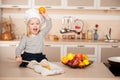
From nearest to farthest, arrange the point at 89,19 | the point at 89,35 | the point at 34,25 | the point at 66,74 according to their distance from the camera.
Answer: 1. the point at 66,74
2. the point at 34,25
3. the point at 89,35
4. the point at 89,19

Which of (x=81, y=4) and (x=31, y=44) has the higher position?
(x=81, y=4)

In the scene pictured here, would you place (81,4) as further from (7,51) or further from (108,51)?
(7,51)

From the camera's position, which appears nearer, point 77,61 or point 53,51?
point 77,61

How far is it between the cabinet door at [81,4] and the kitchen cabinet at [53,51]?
0.79 meters

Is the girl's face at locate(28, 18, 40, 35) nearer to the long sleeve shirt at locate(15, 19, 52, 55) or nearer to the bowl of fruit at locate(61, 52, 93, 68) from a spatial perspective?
the long sleeve shirt at locate(15, 19, 52, 55)

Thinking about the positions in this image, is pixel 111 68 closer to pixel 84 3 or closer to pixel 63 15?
pixel 84 3

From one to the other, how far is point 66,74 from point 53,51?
2354mm

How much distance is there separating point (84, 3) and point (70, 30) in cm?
62

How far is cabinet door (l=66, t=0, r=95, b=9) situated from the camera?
438 cm

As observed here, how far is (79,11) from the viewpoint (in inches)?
186

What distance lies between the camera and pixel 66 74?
1923 mm

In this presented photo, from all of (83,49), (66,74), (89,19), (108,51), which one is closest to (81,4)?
(89,19)

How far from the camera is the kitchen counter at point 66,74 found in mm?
1823

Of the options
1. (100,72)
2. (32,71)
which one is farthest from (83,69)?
(32,71)
